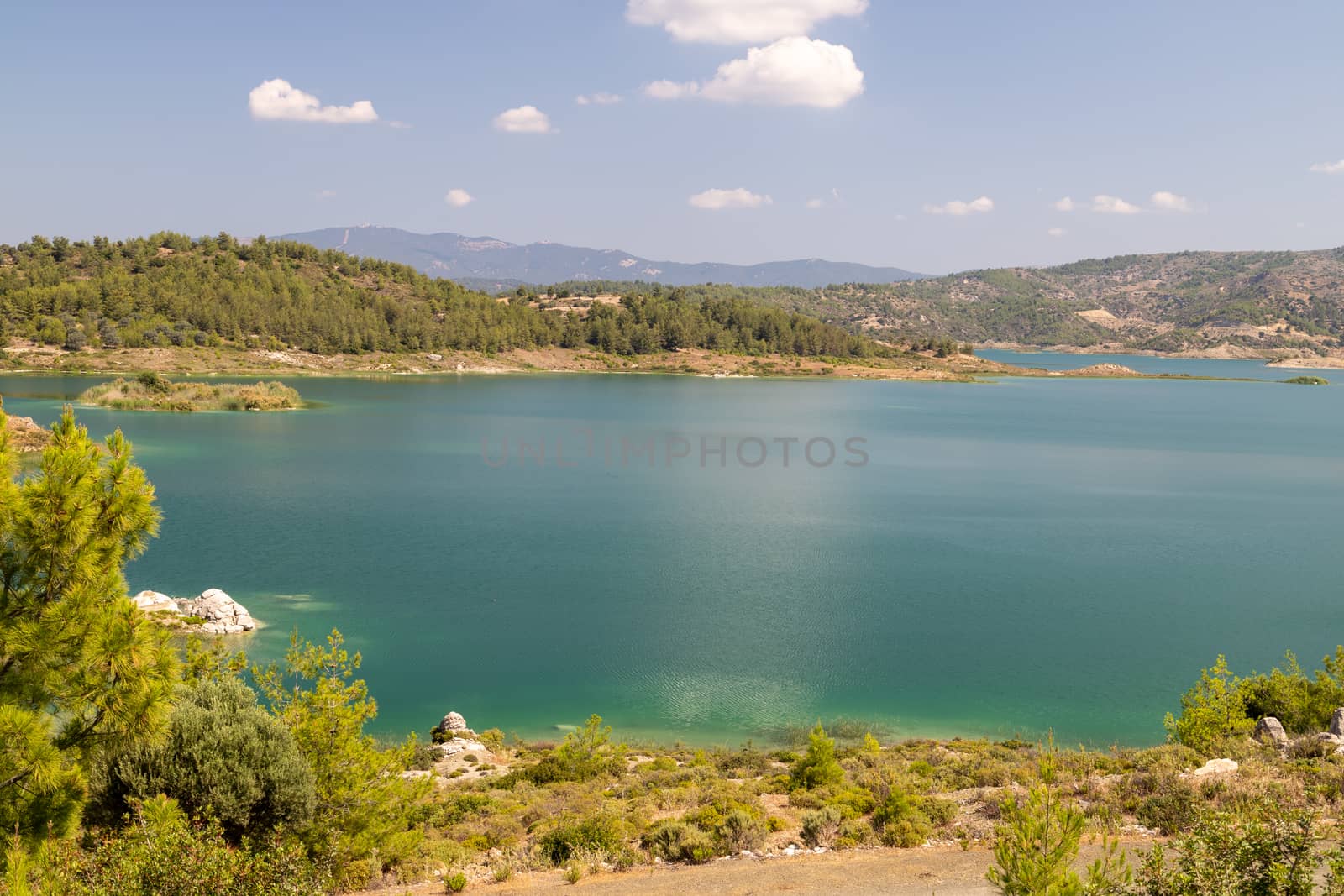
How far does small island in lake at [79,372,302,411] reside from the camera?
89.2 meters

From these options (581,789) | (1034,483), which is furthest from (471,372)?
(581,789)

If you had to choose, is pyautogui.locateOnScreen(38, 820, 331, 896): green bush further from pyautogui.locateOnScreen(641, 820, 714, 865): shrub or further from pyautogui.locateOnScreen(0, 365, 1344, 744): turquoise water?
pyautogui.locateOnScreen(0, 365, 1344, 744): turquoise water

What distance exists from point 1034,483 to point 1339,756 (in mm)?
46879

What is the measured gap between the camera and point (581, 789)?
17422 millimetres

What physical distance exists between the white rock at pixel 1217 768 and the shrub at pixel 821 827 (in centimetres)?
723

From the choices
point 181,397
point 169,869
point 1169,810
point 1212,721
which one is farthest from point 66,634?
point 181,397

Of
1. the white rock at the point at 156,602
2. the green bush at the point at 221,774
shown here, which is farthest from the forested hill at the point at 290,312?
the green bush at the point at 221,774

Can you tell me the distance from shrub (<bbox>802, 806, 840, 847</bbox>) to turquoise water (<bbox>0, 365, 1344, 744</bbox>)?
810 centimetres

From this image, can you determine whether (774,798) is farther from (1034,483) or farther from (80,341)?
(80,341)

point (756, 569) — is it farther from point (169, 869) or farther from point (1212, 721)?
point (169, 869)

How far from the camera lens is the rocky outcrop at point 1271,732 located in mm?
18656

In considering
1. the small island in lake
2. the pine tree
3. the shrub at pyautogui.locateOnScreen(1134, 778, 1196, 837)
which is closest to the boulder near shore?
the pine tree

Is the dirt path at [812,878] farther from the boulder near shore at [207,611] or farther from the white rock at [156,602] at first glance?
the white rock at [156,602]

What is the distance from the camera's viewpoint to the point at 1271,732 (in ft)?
63.1
